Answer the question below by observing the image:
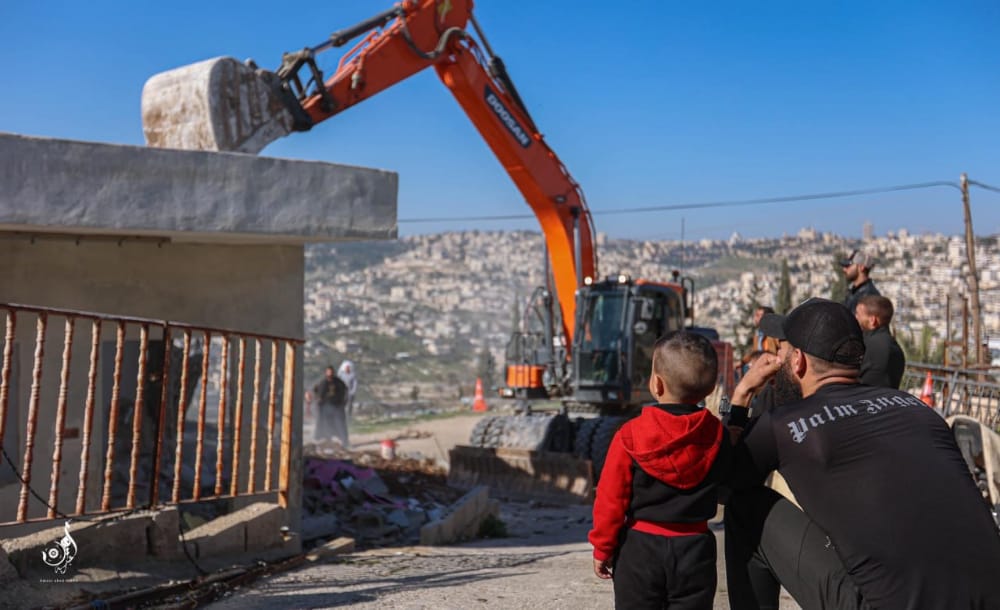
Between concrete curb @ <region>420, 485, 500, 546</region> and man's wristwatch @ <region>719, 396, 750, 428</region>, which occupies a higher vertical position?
man's wristwatch @ <region>719, 396, 750, 428</region>

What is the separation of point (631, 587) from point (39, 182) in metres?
5.19

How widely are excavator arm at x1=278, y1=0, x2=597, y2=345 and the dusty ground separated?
571 cm

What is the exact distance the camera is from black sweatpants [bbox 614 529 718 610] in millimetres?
3529

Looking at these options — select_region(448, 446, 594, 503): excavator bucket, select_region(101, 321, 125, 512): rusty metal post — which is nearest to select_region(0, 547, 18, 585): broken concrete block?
select_region(101, 321, 125, 512): rusty metal post

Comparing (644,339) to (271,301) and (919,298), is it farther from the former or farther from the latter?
(919,298)

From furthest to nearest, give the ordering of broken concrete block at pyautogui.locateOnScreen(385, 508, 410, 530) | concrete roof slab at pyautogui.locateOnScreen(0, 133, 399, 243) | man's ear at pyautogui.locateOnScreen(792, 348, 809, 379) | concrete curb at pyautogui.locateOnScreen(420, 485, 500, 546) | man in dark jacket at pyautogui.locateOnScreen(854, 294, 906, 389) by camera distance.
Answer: broken concrete block at pyautogui.locateOnScreen(385, 508, 410, 530)
concrete curb at pyautogui.locateOnScreen(420, 485, 500, 546)
concrete roof slab at pyautogui.locateOnScreen(0, 133, 399, 243)
man in dark jacket at pyautogui.locateOnScreen(854, 294, 906, 389)
man's ear at pyautogui.locateOnScreen(792, 348, 809, 379)

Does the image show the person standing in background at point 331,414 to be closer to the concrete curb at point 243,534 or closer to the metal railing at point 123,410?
the metal railing at point 123,410

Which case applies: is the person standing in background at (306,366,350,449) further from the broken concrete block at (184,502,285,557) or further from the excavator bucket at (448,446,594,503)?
the broken concrete block at (184,502,285,557)

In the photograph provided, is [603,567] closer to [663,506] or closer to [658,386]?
[663,506]

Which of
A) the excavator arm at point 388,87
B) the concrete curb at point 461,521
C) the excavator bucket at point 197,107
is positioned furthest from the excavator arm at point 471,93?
the concrete curb at point 461,521

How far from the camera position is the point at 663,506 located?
11.7 ft

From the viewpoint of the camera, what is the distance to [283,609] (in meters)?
5.53

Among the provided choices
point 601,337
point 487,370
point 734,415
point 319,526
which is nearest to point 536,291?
point 601,337

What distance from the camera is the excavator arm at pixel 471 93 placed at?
1263 centimetres
